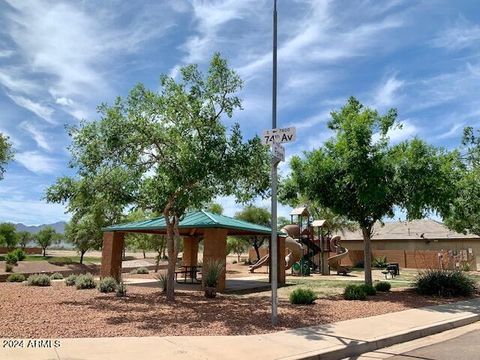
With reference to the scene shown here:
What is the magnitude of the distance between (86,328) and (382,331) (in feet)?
20.9

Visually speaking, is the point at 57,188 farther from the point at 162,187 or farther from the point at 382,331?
the point at 382,331

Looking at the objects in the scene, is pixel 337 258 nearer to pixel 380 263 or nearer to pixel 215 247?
pixel 380 263

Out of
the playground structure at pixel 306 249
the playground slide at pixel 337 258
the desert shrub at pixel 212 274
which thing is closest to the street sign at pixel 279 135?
the desert shrub at pixel 212 274

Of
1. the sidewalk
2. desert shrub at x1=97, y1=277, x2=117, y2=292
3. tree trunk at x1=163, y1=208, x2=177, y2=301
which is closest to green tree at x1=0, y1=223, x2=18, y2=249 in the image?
desert shrub at x1=97, y1=277, x2=117, y2=292

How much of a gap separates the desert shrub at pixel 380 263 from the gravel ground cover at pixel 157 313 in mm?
27797

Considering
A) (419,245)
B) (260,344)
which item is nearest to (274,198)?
(260,344)

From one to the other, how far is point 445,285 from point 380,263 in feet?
90.6

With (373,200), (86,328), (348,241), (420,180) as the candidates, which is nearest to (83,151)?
(86,328)

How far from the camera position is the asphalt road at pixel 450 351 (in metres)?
7.98

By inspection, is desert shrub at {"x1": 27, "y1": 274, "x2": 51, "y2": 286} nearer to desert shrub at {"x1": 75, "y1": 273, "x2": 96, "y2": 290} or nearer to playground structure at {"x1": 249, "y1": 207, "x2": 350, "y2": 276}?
desert shrub at {"x1": 75, "y1": 273, "x2": 96, "y2": 290}

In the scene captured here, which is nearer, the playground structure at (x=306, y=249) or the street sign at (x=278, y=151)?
the street sign at (x=278, y=151)

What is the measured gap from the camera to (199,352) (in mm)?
7750

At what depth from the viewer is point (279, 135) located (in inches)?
414

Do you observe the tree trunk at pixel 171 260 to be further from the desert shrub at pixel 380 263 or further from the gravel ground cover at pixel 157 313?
the desert shrub at pixel 380 263
